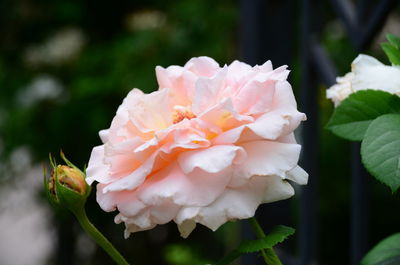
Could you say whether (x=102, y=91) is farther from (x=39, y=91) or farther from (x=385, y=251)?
(x=385, y=251)

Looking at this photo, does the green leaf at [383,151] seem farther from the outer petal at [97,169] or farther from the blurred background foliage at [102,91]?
the blurred background foliage at [102,91]

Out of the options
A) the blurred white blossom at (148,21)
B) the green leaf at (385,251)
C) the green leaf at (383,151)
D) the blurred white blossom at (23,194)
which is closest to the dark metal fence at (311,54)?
the green leaf at (385,251)

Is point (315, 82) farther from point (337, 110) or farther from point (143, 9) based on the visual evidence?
point (143, 9)

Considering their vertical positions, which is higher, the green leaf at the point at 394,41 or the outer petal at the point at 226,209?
the green leaf at the point at 394,41

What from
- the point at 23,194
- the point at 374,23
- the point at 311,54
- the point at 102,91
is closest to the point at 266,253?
the point at 374,23

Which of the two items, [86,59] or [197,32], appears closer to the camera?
[197,32]

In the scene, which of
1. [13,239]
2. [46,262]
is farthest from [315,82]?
[13,239]

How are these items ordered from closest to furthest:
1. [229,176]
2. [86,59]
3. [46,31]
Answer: [229,176], [86,59], [46,31]
